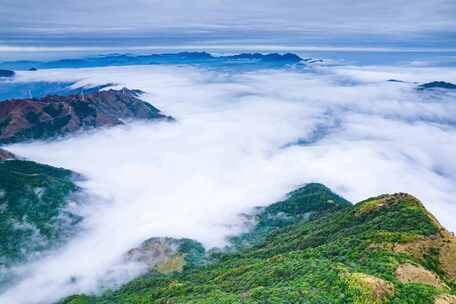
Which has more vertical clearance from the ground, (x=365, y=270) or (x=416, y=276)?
(x=416, y=276)

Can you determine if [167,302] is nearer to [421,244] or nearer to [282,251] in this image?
[282,251]

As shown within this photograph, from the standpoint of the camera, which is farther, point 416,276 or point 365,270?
point 365,270

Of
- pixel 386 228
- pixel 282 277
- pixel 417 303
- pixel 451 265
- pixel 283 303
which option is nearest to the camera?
pixel 417 303

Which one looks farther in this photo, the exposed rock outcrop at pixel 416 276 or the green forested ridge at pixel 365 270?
the exposed rock outcrop at pixel 416 276

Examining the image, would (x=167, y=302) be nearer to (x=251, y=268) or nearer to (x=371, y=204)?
(x=251, y=268)

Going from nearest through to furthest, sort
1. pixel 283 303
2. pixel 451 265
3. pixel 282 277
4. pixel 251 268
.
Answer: pixel 283 303 → pixel 451 265 → pixel 282 277 → pixel 251 268

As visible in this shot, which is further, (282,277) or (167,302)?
(167,302)

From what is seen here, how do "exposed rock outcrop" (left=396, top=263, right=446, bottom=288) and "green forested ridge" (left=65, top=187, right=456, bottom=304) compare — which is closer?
"green forested ridge" (left=65, top=187, right=456, bottom=304)

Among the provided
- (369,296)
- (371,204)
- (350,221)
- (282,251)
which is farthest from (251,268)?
(369,296)

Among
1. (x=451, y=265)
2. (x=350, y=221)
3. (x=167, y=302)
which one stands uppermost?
(x=451, y=265)

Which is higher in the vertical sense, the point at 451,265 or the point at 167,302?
the point at 451,265
